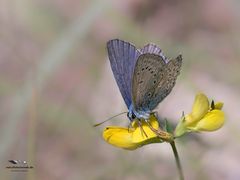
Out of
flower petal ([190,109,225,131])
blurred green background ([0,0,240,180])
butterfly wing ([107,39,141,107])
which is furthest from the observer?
blurred green background ([0,0,240,180])

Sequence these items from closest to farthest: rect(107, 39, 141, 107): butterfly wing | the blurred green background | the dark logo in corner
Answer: rect(107, 39, 141, 107): butterfly wing
the dark logo in corner
the blurred green background

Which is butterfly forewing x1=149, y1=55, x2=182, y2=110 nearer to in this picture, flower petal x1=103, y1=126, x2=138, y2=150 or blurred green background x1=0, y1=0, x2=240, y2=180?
flower petal x1=103, y1=126, x2=138, y2=150

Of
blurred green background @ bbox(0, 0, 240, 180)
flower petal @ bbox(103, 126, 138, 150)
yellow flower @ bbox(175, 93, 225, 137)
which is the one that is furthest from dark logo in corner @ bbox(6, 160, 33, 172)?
yellow flower @ bbox(175, 93, 225, 137)

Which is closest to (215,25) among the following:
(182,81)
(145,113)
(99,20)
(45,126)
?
(99,20)

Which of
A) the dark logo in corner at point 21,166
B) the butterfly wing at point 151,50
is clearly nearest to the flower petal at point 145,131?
the butterfly wing at point 151,50

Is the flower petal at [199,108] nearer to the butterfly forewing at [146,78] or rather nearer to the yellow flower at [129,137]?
the yellow flower at [129,137]

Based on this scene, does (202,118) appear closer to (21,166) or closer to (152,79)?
(152,79)
